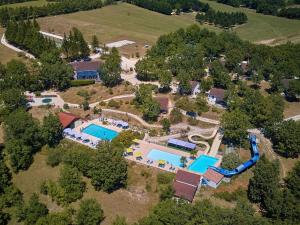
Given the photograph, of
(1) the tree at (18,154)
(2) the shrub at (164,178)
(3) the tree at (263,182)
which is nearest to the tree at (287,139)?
(3) the tree at (263,182)

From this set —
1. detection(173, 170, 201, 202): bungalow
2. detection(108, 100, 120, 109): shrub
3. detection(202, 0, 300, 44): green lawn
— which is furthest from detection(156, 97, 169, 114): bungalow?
detection(202, 0, 300, 44): green lawn

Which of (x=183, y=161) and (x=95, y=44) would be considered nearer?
(x=183, y=161)

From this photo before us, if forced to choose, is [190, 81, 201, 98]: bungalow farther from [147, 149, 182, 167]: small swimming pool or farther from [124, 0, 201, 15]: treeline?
[124, 0, 201, 15]: treeline

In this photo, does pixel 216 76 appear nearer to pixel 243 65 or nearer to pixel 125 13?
pixel 243 65

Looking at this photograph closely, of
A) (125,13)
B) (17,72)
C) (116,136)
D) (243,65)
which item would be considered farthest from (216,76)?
(125,13)

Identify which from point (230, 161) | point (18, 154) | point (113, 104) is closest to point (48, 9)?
point (113, 104)

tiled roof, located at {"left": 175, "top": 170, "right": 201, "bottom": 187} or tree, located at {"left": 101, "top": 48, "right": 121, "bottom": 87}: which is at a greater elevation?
tree, located at {"left": 101, "top": 48, "right": 121, "bottom": 87}

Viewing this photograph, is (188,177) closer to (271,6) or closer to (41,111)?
(41,111)
